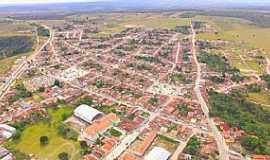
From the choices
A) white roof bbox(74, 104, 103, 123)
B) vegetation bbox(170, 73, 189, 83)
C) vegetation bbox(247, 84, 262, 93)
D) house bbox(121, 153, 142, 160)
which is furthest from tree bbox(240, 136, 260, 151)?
vegetation bbox(170, 73, 189, 83)

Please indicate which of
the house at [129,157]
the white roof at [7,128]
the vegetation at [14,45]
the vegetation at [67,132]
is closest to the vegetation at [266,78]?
the house at [129,157]

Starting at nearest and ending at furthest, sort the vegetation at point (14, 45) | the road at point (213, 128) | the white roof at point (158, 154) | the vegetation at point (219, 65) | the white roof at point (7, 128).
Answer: the white roof at point (158, 154), the road at point (213, 128), the white roof at point (7, 128), the vegetation at point (219, 65), the vegetation at point (14, 45)

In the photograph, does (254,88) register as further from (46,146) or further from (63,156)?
(46,146)

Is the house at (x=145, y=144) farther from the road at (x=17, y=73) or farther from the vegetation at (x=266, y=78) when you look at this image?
the vegetation at (x=266, y=78)

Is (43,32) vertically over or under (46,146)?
over

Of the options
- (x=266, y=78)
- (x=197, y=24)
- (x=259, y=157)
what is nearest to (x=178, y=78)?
(x=266, y=78)

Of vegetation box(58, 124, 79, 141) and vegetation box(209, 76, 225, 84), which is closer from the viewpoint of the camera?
vegetation box(58, 124, 79, 141)

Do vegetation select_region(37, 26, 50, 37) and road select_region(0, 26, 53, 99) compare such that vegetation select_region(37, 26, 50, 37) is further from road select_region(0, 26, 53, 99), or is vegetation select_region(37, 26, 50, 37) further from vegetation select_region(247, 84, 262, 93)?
vegetation select_region(247, 84, 262, 93)
